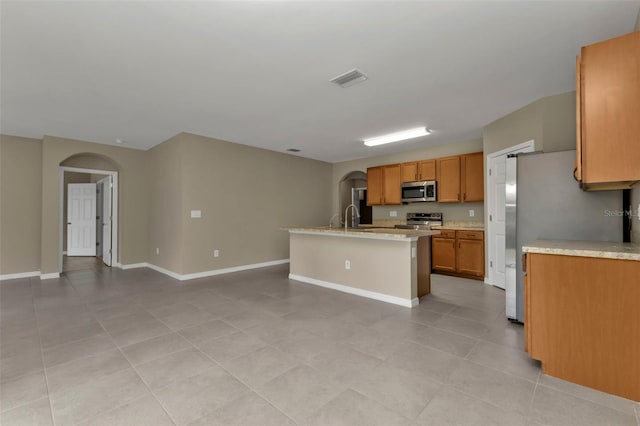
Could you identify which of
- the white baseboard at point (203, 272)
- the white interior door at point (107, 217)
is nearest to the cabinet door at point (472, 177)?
the white baseboard at point (203, 272)

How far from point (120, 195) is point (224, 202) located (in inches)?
100

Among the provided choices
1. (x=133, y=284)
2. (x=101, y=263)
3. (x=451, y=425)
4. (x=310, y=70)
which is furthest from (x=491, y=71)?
(x=101, y=263)

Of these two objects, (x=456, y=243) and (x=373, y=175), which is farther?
(x=373, y=175)

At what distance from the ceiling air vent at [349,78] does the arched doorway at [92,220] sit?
556cm

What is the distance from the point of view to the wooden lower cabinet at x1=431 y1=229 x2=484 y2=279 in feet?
16.4

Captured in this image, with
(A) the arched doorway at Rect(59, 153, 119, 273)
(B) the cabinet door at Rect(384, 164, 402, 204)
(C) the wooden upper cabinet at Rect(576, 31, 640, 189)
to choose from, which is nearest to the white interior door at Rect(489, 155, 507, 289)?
(B) the cabinet door at Rect(384, 164, 402, 204)

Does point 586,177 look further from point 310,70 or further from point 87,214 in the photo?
point 87,214

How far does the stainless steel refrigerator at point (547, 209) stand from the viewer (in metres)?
2.54

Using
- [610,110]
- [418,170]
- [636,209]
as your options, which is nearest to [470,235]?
[418,170]

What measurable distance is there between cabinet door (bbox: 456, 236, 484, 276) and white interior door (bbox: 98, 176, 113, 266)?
7.32 meters

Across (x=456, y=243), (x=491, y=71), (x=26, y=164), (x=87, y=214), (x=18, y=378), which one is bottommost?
(x=18, y=378)

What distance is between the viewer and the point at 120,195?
616 cm

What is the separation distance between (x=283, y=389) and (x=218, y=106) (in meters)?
3.40

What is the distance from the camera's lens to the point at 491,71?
2.85 meters
